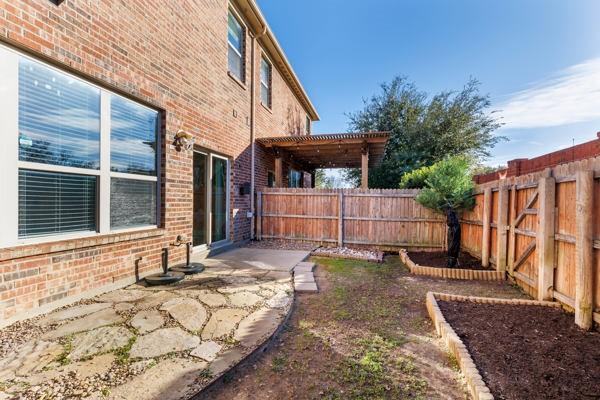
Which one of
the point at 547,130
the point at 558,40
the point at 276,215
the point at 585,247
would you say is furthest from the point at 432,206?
the point at 547,130

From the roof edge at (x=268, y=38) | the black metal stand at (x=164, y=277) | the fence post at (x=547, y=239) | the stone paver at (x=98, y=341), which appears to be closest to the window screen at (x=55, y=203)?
the black metal stand at (x=164, y=277)

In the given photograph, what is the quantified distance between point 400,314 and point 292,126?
1107 cm

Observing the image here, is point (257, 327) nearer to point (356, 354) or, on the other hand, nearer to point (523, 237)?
point (356, 354)

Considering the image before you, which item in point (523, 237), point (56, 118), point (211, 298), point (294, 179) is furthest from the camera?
point (294, 179)

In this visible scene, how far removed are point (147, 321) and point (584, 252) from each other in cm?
459

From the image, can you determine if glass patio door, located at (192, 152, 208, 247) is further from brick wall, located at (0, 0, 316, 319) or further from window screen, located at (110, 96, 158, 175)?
window screen, located at (110, 96, 158, 175)

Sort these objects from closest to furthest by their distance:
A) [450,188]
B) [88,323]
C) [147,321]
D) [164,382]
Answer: [164,382], [88,323], [147,321], [450,188]

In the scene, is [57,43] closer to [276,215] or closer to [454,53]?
[276,215]

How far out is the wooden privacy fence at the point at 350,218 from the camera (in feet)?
25.4

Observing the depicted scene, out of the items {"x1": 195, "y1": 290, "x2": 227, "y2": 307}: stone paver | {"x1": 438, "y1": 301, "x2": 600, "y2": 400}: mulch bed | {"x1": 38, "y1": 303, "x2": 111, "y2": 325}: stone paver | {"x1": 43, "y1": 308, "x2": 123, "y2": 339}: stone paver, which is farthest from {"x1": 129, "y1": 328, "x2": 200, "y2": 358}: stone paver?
{"x1": 438, "y1": 301, "x2": 600, "y2": 400}: mulch bed

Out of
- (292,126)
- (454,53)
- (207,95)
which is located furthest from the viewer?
(292,126)

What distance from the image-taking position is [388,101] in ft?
54.2

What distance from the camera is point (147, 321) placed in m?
2.75

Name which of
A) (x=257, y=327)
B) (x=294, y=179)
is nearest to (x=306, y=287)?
(x=257, y=327)
